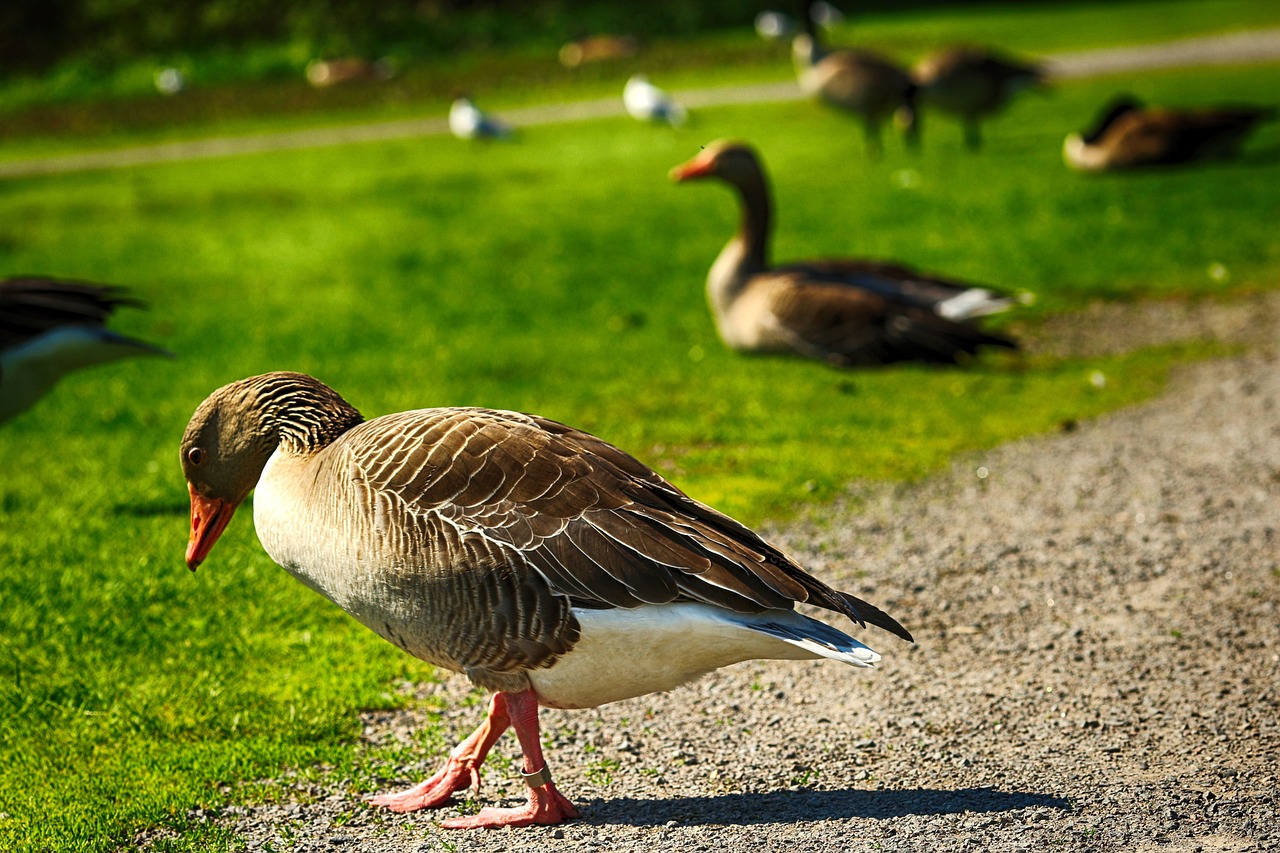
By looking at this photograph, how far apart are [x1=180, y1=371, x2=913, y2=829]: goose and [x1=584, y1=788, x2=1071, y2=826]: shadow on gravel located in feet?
0.76

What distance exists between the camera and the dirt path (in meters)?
19.9

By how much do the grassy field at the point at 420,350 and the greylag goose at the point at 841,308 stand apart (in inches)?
7.5

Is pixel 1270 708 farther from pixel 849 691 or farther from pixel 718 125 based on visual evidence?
pixel 718 125

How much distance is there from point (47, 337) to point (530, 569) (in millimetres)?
4265

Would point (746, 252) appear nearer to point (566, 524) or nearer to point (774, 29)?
point (566, 524)

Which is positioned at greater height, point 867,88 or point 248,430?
point 248,430

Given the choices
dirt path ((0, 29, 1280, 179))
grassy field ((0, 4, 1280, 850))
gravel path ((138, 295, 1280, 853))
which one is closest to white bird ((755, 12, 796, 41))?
dirt path ((0, 29, 1280, 179))

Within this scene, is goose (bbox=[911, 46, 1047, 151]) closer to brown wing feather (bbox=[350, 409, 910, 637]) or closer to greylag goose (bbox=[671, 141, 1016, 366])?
greylag goose (bbox=[671, 141, 1016, 366])

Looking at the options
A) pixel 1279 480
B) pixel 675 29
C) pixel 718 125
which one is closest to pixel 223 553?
pixel 1279 480

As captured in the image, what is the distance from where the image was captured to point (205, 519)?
4.46 m

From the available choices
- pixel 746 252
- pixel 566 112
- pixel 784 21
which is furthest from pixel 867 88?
pixel 784 21

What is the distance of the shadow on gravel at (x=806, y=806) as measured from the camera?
3.99 m

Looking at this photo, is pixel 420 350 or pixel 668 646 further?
pixel 420 350

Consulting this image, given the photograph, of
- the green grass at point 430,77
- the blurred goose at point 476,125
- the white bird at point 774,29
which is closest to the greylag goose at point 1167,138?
the blurred goose at point 476,125
